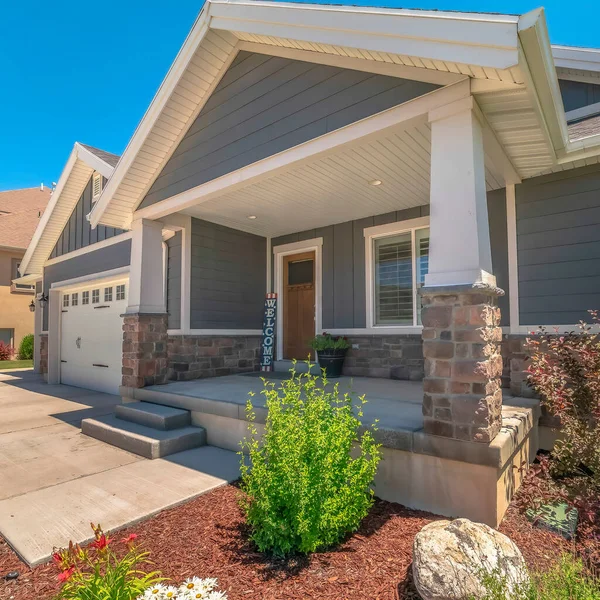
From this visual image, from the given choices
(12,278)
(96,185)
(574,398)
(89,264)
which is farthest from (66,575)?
(12,278)

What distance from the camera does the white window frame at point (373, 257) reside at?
607 cm

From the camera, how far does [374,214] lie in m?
6.45

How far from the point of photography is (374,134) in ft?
12.0

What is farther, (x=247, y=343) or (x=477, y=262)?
(x=247, y=343)

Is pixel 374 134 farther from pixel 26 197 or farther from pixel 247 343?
pixel 26 197

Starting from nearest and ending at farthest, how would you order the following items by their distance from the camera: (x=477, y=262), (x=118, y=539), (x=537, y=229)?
1. (x=118, y=539)
2. (x=477, y=262)
3. (x=537, y=229)

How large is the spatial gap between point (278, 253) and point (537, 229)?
4.38 m

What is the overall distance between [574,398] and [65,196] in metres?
11.0

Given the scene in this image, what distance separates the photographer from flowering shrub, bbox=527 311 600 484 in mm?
3012

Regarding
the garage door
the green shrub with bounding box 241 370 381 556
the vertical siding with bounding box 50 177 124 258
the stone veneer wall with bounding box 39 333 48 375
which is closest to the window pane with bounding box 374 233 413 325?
the green shrub with bounding box 241 370 381 556

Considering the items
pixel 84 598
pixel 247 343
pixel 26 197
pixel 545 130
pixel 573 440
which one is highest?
pixel 26 197

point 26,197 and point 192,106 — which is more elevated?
point 26,197

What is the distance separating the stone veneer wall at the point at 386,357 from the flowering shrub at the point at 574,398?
8.09 ft

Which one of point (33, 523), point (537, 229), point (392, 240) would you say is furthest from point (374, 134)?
point (33, 523)
